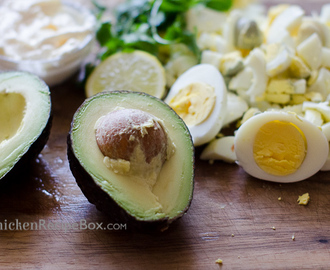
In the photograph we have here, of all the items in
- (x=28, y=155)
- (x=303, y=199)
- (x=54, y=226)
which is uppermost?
(x=28, y=155)

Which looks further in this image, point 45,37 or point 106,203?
point 45,37

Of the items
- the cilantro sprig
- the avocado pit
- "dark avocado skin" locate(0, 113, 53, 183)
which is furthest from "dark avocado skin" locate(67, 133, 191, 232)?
the cilantro sprig

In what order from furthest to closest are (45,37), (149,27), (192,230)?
(149,27) → (45,37) → (192,230)

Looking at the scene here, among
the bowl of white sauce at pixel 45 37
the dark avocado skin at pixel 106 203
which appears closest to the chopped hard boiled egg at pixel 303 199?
the dark avocado skin at pixel 106 203

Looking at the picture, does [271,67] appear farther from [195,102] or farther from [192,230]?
[192,230]

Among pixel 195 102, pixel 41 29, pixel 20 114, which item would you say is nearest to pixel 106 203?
pixel 20 114

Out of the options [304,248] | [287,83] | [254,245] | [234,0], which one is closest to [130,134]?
[254,245]

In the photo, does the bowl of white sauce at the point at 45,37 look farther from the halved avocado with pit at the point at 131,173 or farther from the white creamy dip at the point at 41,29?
the halved avocado with pit at the point at 131,173
